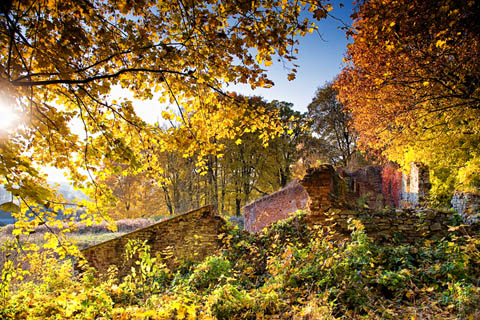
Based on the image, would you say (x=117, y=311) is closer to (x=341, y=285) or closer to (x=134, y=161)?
(x=134, y=161)

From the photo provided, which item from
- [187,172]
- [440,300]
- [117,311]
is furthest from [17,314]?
[187,172]

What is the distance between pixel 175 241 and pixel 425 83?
866cm

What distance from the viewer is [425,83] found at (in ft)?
18.9

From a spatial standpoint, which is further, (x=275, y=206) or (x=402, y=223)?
(x=275, y=206)

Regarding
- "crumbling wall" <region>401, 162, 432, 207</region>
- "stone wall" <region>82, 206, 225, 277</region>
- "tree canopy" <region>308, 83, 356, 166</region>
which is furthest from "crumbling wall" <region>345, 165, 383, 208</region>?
"stone wall" <region>82, 206, 225, 277</region>

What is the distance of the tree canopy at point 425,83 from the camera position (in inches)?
214

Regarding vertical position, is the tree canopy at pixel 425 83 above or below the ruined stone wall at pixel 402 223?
above

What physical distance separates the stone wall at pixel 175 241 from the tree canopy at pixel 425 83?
6573 millimetres

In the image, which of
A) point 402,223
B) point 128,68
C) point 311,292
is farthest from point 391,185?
point 128,68

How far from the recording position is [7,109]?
7.14 ft

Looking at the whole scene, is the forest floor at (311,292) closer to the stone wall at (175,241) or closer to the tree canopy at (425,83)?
the stone wall at (175,241)

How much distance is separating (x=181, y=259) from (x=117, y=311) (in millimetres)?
5545

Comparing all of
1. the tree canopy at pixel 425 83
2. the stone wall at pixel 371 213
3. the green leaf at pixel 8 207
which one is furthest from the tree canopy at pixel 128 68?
the stone wall at pixel 371 213

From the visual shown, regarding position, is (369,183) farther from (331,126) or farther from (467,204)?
(467,204)
